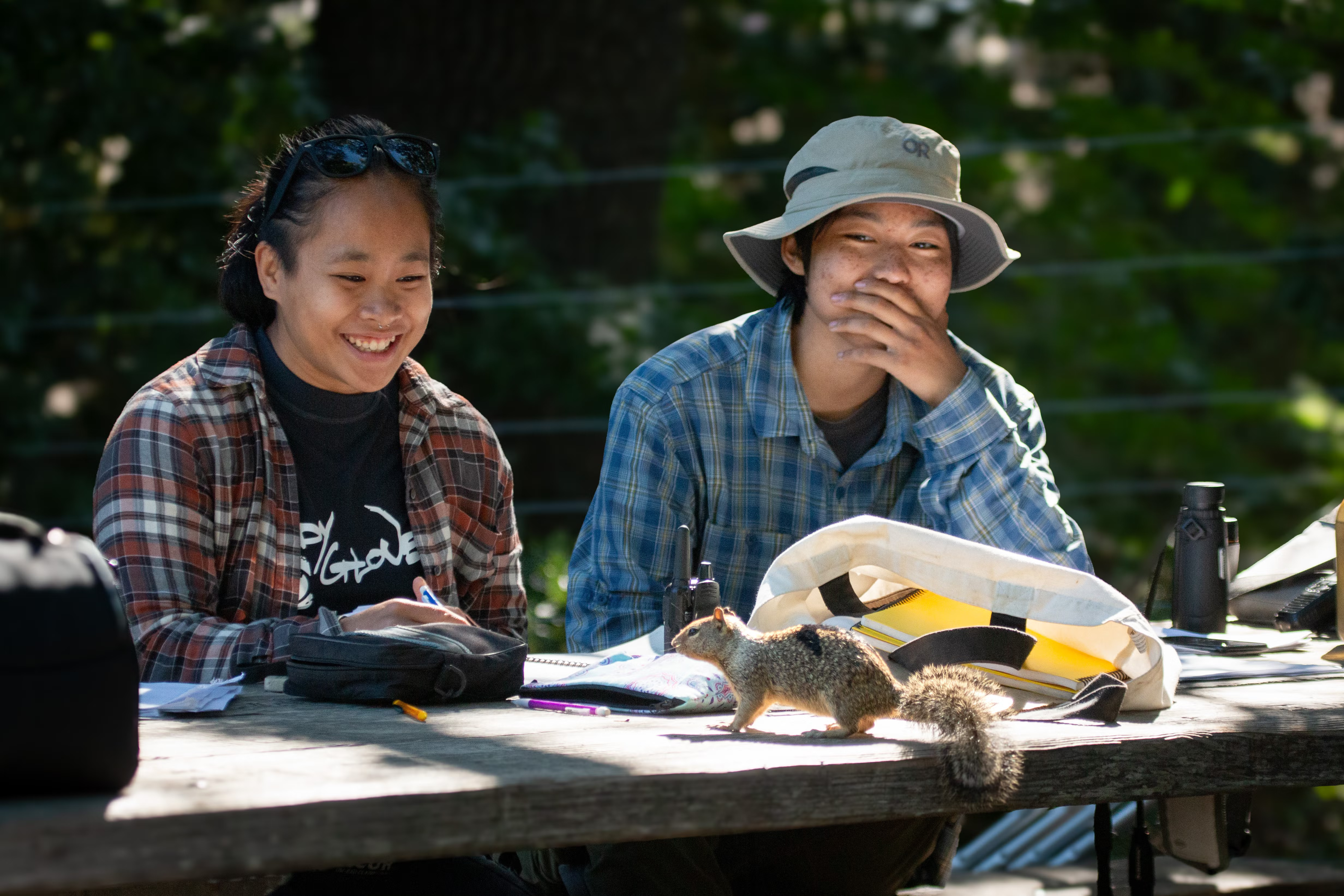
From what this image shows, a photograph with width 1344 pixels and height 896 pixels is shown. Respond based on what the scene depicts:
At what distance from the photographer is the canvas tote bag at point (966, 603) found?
200cm

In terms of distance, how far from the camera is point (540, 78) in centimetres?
611

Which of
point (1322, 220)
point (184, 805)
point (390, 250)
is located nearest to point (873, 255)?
point (390, 250)

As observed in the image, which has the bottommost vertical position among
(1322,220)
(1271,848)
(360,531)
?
(1271,848)

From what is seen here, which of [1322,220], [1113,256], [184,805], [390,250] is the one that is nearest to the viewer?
[184,805]

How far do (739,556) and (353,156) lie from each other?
45.3 inches

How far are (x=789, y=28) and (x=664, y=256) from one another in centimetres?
179

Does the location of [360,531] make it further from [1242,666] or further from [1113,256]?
[1113,256]

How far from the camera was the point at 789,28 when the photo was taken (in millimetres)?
9711

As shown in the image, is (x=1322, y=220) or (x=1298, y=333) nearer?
(x=1322, y=220)

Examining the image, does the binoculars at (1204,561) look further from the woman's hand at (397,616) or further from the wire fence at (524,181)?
the wire fence at (524,181)

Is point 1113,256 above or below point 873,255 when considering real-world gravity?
above

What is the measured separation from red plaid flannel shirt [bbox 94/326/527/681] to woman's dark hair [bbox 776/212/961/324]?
0.86 m

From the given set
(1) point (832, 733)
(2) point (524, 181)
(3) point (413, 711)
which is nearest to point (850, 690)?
(1) point (832, 733)

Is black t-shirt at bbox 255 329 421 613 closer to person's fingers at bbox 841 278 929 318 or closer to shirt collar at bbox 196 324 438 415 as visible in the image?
shirt collar at bbox 196 324 438 415
